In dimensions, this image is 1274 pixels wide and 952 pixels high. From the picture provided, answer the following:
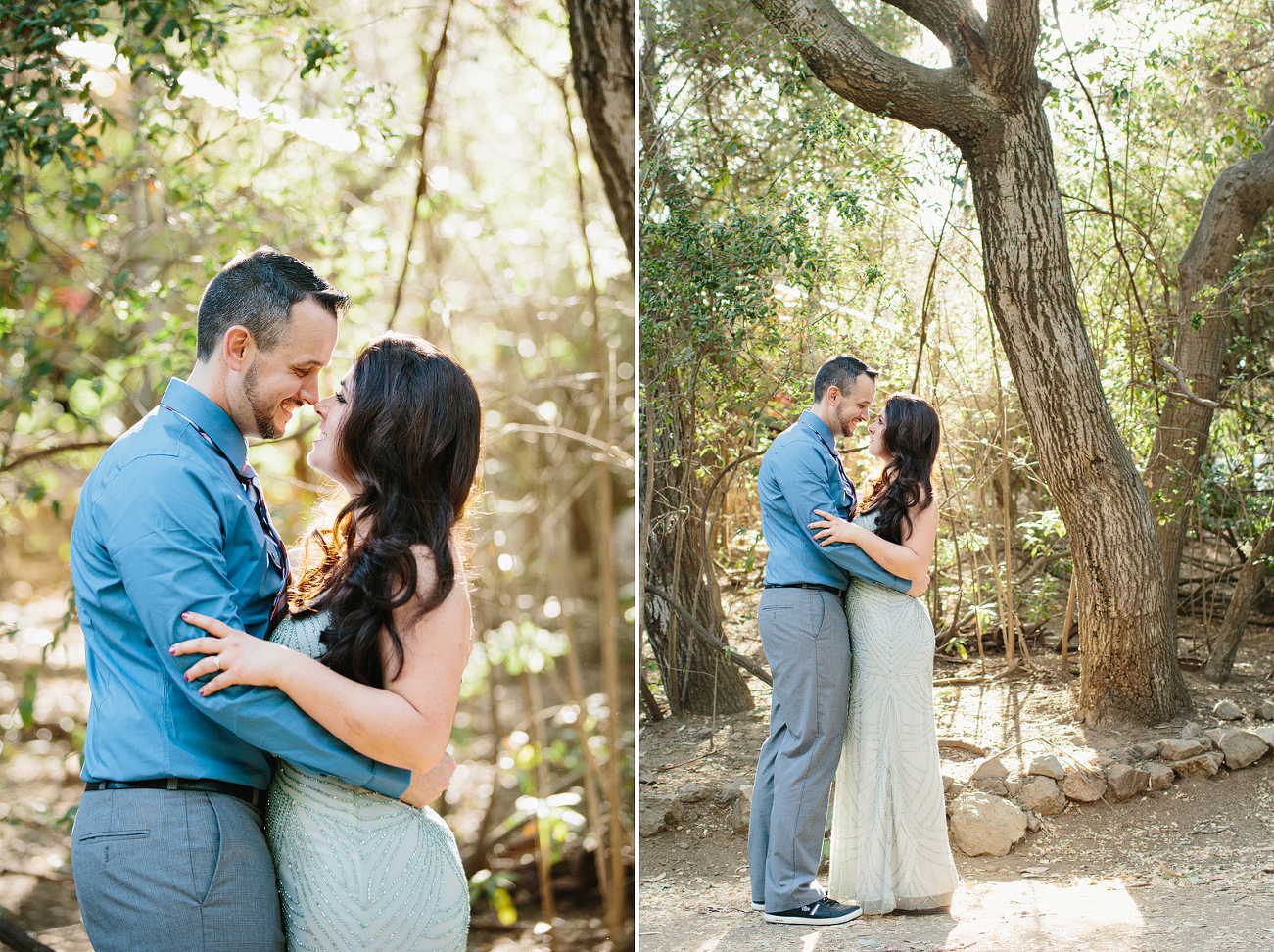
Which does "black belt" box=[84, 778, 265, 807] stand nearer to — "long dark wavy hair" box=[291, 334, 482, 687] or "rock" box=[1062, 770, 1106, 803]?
"long dark wavy hair" box=[291, 334, 482, 687]

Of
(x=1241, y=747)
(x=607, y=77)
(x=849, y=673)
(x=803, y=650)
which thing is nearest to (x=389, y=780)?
(x=803, y=650)

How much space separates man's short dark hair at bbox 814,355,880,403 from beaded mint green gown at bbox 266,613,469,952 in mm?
1587

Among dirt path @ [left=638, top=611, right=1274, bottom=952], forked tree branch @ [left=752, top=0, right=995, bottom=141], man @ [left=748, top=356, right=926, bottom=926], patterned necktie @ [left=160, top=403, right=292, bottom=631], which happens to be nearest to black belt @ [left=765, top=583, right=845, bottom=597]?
man @ [left=748, top=356, right=926, bottom=926]

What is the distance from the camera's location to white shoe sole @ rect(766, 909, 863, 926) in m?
2.26

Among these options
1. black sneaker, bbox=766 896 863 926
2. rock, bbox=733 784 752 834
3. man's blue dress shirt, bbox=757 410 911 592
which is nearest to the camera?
black sneaker, bbox=766 896 863 926

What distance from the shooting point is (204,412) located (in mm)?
1276

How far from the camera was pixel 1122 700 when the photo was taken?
3148 mm

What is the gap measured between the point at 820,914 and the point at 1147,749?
141 centimetres

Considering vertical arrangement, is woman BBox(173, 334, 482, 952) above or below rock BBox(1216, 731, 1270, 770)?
above

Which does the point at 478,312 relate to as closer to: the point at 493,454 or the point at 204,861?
the point at 493,454

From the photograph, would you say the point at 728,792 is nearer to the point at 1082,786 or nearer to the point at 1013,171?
the point at 1082,786

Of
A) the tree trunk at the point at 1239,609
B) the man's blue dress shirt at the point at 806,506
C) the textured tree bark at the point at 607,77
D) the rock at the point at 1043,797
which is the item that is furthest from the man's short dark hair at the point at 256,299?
the tree trunk at the point at 1239,609

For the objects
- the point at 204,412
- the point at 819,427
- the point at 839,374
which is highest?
the point at 839,374

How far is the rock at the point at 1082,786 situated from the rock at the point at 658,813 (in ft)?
3.67
